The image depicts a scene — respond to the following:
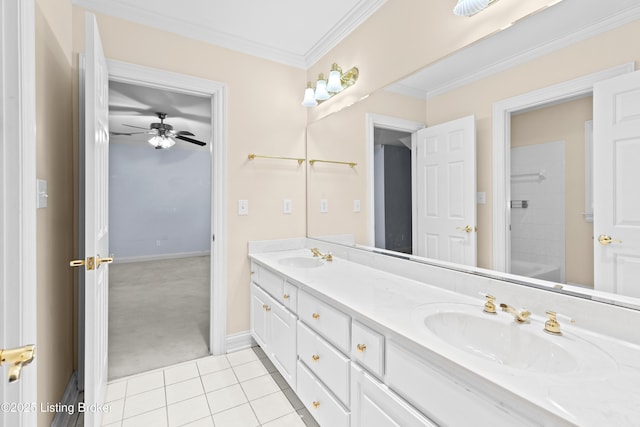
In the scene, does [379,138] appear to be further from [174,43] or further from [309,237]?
[174,43]

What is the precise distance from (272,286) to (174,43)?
1.86 meters

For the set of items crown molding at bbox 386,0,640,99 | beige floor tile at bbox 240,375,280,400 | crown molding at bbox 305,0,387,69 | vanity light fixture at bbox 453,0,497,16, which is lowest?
beige floor tile at bbox 240,375,280,400

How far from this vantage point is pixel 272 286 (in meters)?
2.00

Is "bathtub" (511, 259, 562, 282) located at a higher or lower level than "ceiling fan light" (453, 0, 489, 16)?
lower

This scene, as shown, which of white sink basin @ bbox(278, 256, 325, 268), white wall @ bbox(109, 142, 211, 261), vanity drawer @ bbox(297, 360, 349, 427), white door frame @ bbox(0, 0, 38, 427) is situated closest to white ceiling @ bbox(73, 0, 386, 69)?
white door frame @ bbox(0, 0, 38, 427)

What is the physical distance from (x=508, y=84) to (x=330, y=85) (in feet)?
4.50

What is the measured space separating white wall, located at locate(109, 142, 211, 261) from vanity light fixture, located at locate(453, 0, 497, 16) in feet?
20.1

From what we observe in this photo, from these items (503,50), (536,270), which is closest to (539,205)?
(536,270)

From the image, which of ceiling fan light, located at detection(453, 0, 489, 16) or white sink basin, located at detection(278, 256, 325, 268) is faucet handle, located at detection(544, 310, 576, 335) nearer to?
ceiling fan light, located at detection(453, 0, 489, 16)

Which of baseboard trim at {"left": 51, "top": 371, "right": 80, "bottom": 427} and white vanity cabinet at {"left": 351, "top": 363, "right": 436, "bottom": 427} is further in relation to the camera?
baseboard trim at {"left": 51, "top": 371, "right": 80, "bottom": 427}

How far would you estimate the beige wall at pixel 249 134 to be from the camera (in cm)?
221

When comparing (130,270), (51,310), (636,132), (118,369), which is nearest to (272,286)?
(51,310)

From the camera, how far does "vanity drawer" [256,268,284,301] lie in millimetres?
1896

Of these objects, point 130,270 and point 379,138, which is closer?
point 379,138
